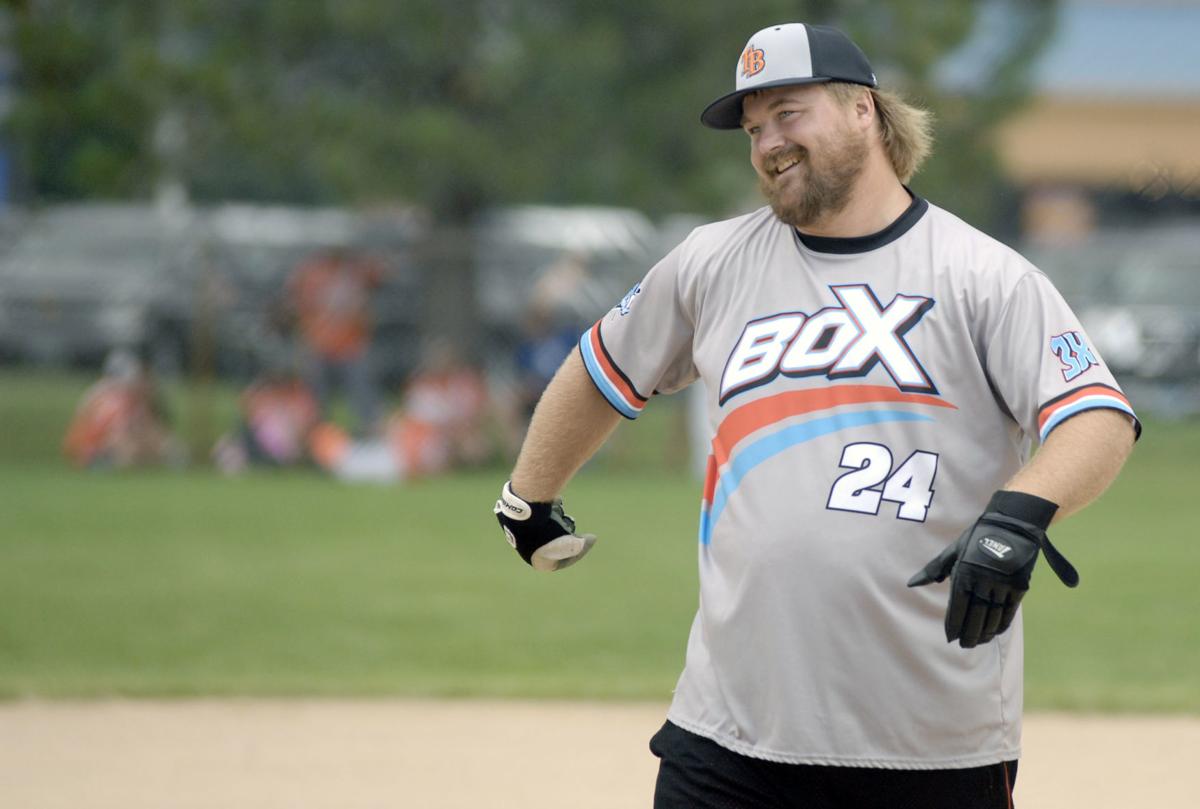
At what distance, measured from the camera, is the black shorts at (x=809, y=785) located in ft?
11.5

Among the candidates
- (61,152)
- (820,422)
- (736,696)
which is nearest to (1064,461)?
(820,422)

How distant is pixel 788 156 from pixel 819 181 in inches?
3.5

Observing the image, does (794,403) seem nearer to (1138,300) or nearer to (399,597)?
(399,597)

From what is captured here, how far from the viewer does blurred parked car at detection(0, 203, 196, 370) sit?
902 inches

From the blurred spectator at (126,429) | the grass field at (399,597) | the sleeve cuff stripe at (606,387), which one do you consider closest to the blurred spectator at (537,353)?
the grass field at (399,597)

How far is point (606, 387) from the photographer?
3904 mm

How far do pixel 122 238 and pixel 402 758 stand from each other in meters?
20.7

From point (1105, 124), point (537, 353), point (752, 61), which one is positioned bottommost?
point (537, 353)

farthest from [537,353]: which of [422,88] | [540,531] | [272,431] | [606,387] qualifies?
[606,387]

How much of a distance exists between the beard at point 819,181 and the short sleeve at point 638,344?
0.32 metres

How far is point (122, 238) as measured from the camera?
26.2 meters

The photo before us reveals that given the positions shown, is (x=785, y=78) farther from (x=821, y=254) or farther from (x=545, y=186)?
(x=545, y=186)

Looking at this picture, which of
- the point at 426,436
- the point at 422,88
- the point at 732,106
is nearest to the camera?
the point at 732,106

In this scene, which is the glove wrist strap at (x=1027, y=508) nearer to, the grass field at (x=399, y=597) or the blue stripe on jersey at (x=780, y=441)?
the blue stripe on jersey at (x=780, y=441)
